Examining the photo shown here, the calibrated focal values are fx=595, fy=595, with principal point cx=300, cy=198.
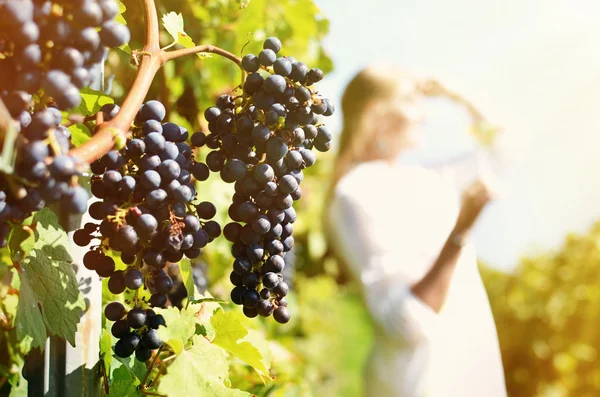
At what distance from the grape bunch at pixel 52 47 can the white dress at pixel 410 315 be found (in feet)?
7.01

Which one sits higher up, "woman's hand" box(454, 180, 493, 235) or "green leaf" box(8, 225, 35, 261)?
"green leaf" box(8, 225, 35, 261)

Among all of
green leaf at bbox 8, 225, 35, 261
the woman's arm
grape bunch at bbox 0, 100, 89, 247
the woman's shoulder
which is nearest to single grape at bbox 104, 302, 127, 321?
green leaf at bbox 8, 225, 35, 261

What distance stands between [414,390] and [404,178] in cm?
123

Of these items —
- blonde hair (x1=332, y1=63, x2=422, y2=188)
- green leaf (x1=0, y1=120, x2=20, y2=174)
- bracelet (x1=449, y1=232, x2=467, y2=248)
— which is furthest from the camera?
blonde hair (x1=332, y1=63, x2=422, y2=188)

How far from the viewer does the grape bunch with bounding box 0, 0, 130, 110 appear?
474 mm

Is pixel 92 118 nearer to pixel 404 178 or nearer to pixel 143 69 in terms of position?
pixel 143 69

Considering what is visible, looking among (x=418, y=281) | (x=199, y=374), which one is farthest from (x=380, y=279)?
(x=199, y=374)

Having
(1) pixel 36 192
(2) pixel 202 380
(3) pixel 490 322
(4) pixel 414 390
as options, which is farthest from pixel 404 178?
(1) pixel 36 192

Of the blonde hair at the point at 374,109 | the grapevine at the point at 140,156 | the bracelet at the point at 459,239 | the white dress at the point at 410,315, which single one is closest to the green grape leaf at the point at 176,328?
the grapevine at the point at 140,156

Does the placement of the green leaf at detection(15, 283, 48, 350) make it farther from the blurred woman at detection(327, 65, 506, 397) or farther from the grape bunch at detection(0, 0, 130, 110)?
the blurred woman at detection(327, 65, 506, 397)

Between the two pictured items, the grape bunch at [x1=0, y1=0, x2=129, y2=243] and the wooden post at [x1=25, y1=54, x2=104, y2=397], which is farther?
the wooden post at [x1=25, y1=54, x2=104, y2=397]

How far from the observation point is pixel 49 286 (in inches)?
26.8

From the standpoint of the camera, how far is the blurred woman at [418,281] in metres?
2.47

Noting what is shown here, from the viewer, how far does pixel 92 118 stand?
0.63 m
